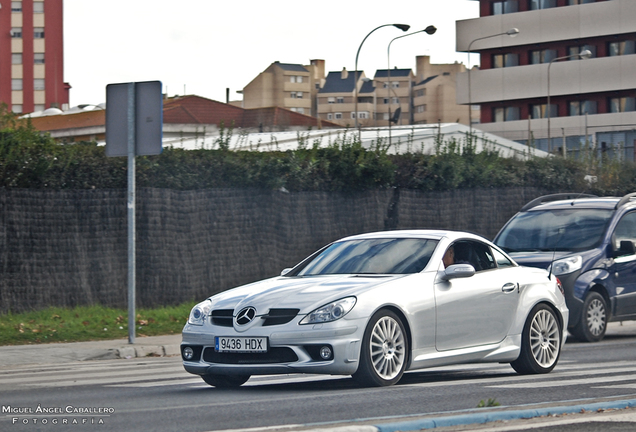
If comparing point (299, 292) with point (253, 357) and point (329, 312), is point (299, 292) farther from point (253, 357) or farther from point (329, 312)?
point (253, 357)

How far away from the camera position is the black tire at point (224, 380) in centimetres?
976

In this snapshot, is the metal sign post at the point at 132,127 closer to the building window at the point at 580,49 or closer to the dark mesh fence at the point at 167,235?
the dark mesh fence at the point at 167,235

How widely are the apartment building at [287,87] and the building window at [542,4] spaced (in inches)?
2336

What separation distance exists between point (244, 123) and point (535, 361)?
207 ft

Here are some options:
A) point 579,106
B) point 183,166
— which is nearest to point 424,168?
point 183,166

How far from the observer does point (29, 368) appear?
12984mm

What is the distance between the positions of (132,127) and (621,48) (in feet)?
218

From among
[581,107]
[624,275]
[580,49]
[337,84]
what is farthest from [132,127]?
[337,84]

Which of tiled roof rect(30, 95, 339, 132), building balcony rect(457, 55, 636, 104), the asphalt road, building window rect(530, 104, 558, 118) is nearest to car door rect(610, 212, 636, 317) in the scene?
the asphalt road

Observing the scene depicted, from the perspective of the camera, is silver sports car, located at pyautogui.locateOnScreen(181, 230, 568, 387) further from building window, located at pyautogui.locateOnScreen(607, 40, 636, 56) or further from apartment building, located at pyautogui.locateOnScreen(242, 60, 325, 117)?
apartment building, located at pyautogui.locateOnScreen(242, 60, 325, 117)

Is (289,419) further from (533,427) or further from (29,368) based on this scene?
(29,368)

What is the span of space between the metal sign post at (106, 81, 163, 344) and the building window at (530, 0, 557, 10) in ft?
226

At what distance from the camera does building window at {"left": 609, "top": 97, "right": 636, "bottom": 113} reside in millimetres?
75812

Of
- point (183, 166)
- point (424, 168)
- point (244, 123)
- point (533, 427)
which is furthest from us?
point (244, 123)
